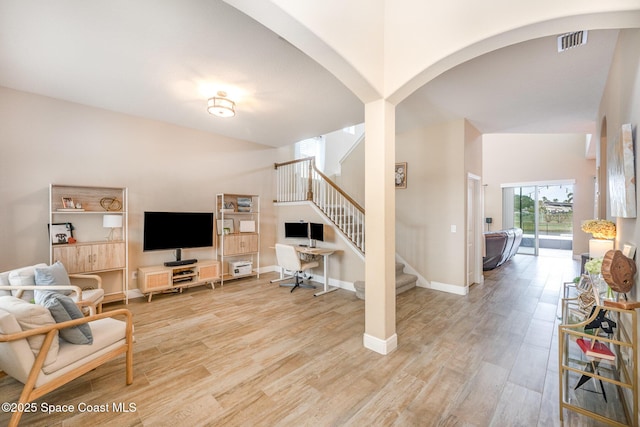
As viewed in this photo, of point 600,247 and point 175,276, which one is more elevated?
point 600,247

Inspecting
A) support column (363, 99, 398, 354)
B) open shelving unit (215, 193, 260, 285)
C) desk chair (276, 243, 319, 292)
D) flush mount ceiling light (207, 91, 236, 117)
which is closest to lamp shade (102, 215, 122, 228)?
open shelving unit (215, 193, 260, 285)

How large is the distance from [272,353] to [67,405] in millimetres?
1562

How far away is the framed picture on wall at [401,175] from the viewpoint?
204 inches

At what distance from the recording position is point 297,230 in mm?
5387

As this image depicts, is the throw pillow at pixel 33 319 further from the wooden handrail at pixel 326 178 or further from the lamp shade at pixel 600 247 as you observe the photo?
the lamp shade at pixel 600 247

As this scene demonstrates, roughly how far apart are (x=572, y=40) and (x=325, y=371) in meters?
3.67

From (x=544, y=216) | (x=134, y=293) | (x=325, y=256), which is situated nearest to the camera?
(x=134, y=293)

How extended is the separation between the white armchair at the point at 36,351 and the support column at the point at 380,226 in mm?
2335

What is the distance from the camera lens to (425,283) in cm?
490

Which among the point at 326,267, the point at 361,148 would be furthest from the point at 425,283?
the point at 361,148

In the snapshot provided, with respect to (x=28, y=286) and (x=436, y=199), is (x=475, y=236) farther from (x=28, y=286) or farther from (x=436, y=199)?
(x=28, y=286)

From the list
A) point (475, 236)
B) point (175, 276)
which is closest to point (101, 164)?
point (175, 276)

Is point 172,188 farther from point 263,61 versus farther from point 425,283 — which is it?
point 425,283

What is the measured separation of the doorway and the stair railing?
6.83m
